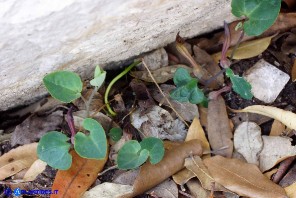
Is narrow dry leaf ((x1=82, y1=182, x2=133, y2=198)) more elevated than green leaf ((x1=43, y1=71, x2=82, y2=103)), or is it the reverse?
green leaf ((x1=43, y1=71, x2=82, y2=103))

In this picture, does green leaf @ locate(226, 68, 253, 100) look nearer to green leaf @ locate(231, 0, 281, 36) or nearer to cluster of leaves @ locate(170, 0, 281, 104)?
cluster of leaves @ locate(170, 0, 281, 104)

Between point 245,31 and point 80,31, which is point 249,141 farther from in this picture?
point 80,31

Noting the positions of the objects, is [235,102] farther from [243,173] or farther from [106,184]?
[106,184]

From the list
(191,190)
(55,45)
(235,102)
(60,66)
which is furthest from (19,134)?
(235,102)

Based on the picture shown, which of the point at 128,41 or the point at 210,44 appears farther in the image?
the point at 210,44

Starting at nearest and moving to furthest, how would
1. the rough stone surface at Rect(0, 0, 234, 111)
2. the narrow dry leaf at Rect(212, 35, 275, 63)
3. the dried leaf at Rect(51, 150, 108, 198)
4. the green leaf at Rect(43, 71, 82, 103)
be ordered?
the rough stone surface at Rect(0, 0, 234, 111) < the green leaf at Rect(43, 71, 82, 103) < the dried leaf at Rect(51, 150, 108, 198) < the narrow dry leaf at Rect(212, 35, 275, 63)

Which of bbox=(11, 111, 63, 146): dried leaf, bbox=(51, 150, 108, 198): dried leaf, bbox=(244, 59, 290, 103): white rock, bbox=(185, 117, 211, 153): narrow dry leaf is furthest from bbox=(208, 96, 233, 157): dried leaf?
bbox=(11, 111, 63, 146): dried leaf
